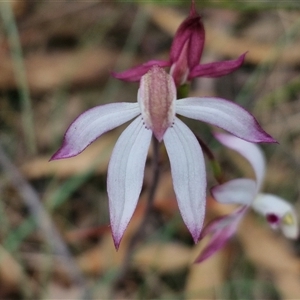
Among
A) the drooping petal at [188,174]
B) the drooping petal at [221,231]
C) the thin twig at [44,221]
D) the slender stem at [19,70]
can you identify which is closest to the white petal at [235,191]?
the drooping petal at [221,231]

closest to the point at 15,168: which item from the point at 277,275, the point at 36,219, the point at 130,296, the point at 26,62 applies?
the point at 36,219

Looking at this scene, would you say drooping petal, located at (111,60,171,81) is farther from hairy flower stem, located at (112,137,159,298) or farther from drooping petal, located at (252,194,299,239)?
drooping petal, located at (252,194,299,239)

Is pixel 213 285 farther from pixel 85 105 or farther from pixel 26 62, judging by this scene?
pixel 26 62

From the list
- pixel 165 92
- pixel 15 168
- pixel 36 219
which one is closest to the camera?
pixel 165 92

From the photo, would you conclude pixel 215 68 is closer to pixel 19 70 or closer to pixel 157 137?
pixel 157 137

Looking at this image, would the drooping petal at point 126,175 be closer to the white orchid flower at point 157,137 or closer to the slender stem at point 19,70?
the white orchid flower at point 157,137
